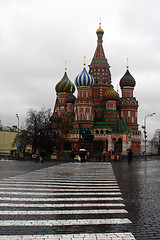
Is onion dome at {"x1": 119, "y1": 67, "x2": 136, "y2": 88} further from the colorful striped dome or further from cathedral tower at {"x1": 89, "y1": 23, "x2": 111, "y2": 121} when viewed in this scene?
the colorful striped dome

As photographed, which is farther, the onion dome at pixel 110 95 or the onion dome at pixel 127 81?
the onion dome at pixel 127 81

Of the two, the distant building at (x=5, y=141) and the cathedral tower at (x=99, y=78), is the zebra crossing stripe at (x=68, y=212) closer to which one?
the cathedral tower at (x=99, y=78)

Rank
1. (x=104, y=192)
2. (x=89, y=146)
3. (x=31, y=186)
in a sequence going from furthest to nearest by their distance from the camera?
(x=89, y=146) → (x=31, y=186) → (x=104, y=192)

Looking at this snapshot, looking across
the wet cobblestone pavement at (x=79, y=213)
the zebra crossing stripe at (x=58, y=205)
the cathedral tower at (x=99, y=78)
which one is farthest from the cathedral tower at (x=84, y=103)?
the zebra crossing stripe at (x=58, y=205)

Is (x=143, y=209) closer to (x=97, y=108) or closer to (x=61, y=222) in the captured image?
(x=61, y=222)

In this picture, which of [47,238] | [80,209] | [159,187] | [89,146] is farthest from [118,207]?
[89,146]

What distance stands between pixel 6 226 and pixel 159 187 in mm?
8129

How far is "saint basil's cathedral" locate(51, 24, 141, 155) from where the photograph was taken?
6216cm

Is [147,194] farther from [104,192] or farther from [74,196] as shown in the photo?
[74,196]

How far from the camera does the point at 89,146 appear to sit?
4862cm

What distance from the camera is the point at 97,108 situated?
224 ft

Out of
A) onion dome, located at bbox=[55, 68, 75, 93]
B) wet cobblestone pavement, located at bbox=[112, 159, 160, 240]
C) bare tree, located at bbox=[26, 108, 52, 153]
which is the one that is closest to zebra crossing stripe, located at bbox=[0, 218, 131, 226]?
wet cobblestone pavement, located at bbox=[112, 159, 160, 240]

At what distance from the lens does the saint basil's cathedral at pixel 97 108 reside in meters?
62.2

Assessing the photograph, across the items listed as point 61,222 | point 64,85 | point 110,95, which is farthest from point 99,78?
point 61,222
